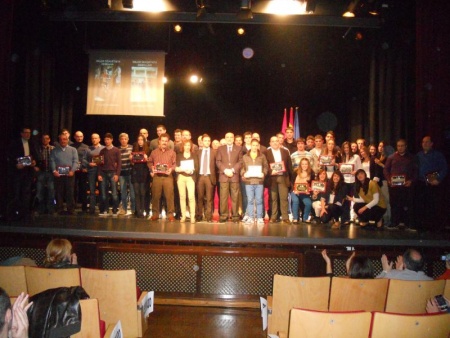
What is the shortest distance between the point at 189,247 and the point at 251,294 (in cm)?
97

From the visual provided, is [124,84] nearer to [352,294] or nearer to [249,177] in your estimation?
[249,177]

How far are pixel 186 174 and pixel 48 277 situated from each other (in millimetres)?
4437

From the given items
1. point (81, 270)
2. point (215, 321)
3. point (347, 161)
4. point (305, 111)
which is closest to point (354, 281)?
point (215, 321)

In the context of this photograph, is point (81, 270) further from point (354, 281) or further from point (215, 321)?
point (354, 281)

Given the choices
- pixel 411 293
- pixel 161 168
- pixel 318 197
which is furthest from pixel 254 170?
pixel 411 293

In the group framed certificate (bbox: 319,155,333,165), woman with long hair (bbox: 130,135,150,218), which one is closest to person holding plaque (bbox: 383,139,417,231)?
framed certificate (bbox: 319,155,333,165)

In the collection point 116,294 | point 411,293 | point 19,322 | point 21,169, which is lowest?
point 116,294

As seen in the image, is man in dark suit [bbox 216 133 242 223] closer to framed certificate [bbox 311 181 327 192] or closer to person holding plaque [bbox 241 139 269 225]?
person holding plaque [bbox 241 139 269 225]

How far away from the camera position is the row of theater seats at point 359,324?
2465 mm

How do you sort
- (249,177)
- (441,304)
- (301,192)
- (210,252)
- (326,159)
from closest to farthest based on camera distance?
1. (441,304)
2. (210,252)
3. (249,177)
4. (301,192)
5. (326,159)

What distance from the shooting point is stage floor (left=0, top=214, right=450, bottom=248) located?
560cm

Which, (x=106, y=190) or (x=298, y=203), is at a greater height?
(x=106, y=190)

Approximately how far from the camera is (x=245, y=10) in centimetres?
771

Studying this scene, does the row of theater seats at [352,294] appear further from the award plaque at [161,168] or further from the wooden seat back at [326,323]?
the award plaque at [161,168]
